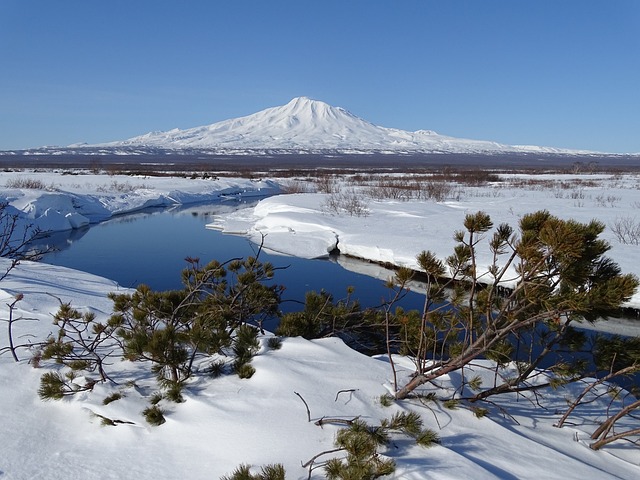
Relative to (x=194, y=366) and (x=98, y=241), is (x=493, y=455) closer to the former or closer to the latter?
(x=194, y=366)

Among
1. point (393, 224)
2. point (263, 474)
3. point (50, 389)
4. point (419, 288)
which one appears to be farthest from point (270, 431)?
point (393, 224)

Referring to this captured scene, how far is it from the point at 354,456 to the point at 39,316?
3.74 metres

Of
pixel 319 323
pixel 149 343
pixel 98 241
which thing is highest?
pixel 149 343

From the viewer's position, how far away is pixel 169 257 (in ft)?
40.5

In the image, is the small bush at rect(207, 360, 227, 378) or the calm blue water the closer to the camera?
the small bush at rect(207, 360, 227, 378)

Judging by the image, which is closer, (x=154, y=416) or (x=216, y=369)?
(x=154, y=416)

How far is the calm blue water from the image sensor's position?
9727mm

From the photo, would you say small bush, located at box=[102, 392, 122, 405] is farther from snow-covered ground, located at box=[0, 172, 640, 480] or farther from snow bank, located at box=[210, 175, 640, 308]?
snow bank, located at box=[210, 175, 640, 308]

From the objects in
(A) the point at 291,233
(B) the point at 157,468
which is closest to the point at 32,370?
(B) the point at 157,468

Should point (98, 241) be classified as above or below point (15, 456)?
below

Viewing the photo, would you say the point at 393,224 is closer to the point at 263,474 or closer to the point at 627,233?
the point at 627,233

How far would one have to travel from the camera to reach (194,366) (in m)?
3.51

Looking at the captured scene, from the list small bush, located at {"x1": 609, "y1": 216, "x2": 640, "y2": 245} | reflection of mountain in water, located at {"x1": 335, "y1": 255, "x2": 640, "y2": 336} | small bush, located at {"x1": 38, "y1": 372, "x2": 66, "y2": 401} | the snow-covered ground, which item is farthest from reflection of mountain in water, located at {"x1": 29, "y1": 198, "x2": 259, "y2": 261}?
small bush, located at {"x1": 609, "y1": 216, "x2": 640, "y2": 245}

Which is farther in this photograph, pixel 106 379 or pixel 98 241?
pixel 98 241
